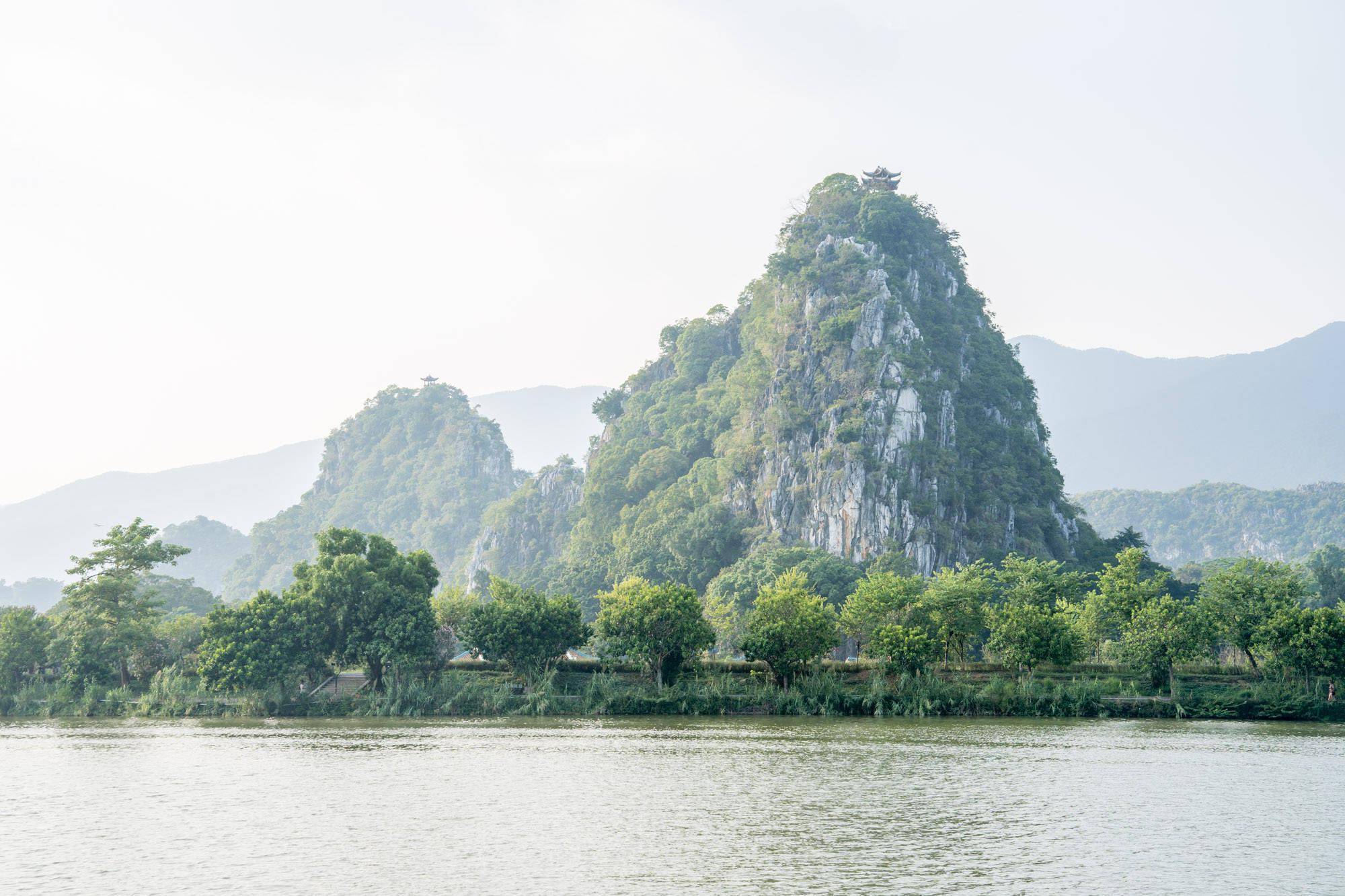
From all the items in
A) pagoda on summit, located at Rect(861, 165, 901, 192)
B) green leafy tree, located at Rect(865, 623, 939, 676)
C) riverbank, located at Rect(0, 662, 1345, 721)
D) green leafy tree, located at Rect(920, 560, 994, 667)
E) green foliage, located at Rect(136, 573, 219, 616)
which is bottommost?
riverbank, located at Rect(0, 662, 1345, 721)

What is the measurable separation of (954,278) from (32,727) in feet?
401

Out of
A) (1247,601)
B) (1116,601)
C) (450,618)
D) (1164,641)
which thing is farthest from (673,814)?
(450,618)

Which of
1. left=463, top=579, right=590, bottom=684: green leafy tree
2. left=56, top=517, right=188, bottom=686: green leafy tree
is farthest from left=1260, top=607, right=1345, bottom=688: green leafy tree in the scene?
left=56, top=517, right=188, bottom=686: green leafy tree

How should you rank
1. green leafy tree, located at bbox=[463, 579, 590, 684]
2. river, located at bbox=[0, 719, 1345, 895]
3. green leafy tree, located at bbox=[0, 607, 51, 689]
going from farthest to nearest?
green leafy tree, located at bbox=[0, 607, 51, 689] < green leafy tree, located at bbox=[463, 579, 590, 684] < river, located at bbox=[0, 719, 1345, 895]

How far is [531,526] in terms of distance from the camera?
181 metres

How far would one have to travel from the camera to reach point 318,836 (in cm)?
3033

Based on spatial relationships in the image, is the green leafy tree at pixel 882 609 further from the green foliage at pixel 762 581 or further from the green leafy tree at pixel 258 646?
the green leafy tree at pixel 258 646

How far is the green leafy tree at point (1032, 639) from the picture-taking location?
70.2 meters

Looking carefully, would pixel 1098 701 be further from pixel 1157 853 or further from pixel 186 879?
pixel 186 879

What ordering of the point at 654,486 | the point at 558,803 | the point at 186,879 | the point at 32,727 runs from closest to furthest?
the point at 186,879
the point at 558,803
the point at 32,727
the point at 654,486

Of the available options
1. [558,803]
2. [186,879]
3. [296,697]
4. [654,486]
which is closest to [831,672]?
[296,697]

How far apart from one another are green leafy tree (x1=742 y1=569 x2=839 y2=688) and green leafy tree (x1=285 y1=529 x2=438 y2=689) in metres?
20.7

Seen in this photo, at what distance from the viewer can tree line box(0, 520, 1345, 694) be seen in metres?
67.9

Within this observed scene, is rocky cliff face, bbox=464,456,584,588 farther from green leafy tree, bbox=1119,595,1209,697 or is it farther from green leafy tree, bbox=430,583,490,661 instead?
green leafy tree, bbox=1119,595,1209,697
